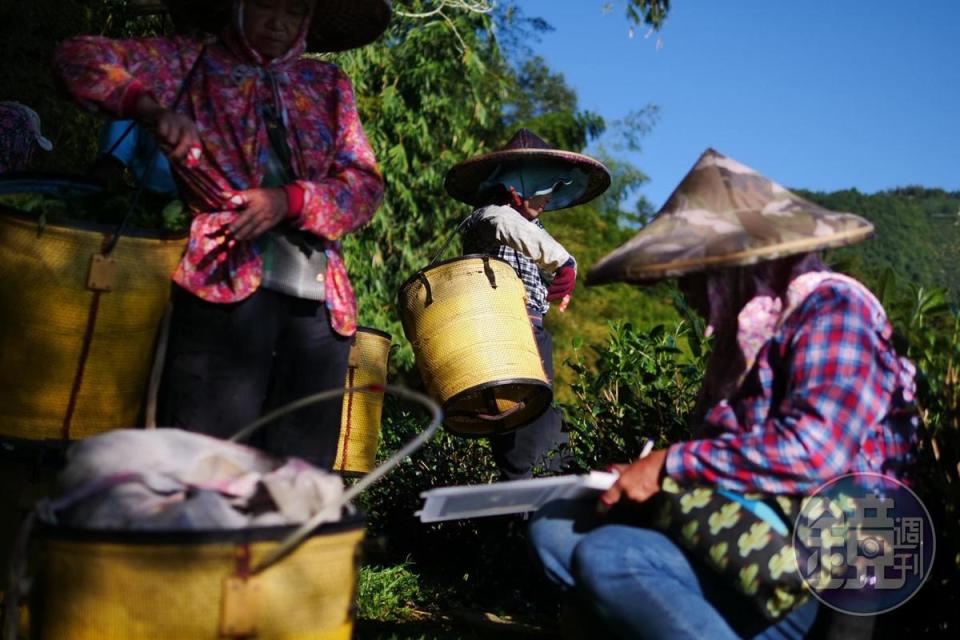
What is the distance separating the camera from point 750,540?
2252 mm

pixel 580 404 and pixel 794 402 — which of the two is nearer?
pixel 794 402

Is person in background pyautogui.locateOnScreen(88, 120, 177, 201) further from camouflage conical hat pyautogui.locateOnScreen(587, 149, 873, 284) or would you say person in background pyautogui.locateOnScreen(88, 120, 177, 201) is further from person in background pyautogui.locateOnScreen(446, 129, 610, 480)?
person in background pyautogui.locateOnScreen(446, 129, 610, 480)

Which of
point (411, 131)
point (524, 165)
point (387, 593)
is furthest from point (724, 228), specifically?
point (411, 131)

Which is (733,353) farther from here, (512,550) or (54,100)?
(54,100)

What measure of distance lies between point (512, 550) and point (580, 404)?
2.23ft

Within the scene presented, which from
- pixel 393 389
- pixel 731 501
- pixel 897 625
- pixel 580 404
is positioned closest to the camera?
pixel 393 389

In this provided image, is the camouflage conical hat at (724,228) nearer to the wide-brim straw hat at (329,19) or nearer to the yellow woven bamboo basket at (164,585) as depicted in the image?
the yellow woven bamboo basket at (164,585)

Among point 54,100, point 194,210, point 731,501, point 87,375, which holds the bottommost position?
point 731,501

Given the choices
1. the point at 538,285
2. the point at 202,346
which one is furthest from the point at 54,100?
the point at 202,346

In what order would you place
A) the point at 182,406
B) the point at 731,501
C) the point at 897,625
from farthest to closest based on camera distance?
the point at 182,406 < the point at 897,625 < the point at 731,501

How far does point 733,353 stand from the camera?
7.98ft

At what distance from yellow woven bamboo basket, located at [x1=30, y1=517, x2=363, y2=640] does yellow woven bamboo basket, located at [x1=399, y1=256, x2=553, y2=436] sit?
2.38 m

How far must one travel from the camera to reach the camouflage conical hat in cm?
228

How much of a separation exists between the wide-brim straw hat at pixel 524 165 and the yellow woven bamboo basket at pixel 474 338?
1.04 meters
